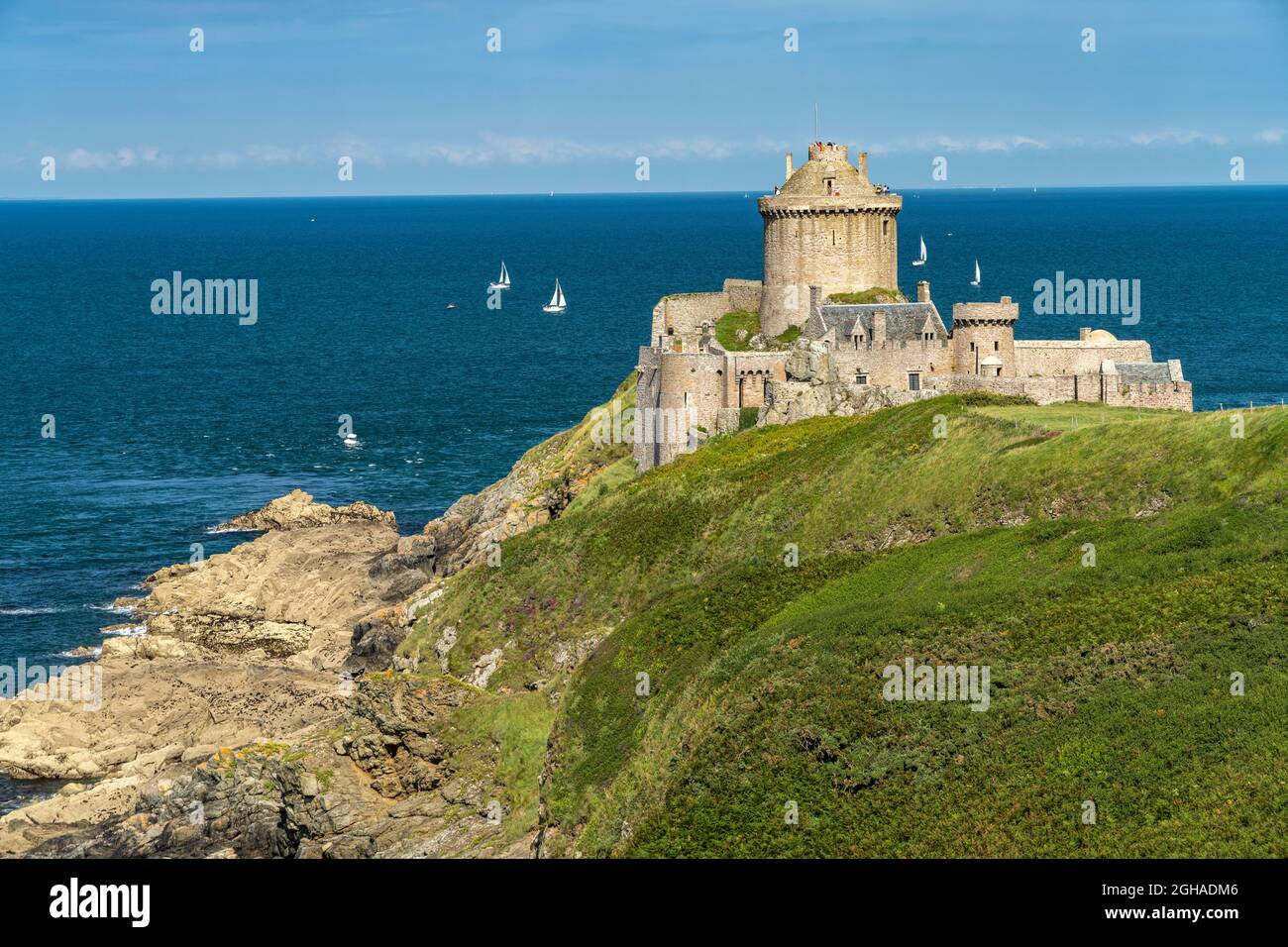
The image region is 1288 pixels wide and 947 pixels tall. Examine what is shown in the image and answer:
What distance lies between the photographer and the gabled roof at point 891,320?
239 feet

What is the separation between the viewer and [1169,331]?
165m

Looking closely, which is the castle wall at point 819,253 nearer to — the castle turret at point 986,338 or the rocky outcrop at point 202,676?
the castle turret at point 986,338

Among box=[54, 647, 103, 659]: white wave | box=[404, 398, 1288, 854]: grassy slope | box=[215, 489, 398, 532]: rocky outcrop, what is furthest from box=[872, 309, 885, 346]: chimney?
box=[54, 647, 103, 659]: white wave

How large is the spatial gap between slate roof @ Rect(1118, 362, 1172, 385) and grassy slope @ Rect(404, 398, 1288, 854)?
561cm

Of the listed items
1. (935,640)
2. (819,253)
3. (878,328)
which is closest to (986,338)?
(878,328)

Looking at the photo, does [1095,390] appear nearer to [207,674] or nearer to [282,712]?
[282,712]

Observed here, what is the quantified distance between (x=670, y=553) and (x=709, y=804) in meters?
25.0

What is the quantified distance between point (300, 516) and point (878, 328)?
4158 cm

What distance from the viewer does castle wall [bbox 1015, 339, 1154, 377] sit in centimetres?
7156

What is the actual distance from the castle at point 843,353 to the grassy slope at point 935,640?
590 centimetres

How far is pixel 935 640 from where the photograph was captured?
42.8 meters
